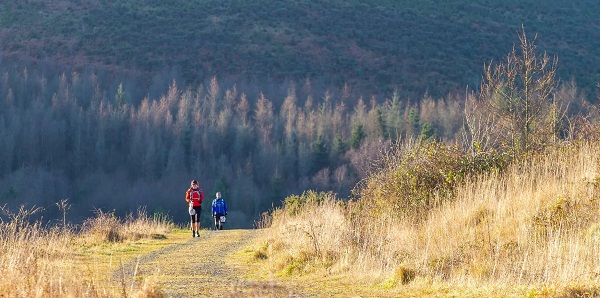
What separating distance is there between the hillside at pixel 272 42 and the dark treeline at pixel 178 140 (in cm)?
458

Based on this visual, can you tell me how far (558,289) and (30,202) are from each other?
70.2m

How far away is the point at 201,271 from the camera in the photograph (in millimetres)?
12250

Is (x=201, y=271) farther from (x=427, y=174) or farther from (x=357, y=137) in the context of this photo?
(x=357, y=137)

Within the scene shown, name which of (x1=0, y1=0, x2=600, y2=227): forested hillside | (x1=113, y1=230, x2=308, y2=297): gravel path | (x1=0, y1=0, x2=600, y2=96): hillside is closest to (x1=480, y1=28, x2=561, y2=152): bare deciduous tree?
(x1=113, y1=230, x2=308, y2=297): gravel path

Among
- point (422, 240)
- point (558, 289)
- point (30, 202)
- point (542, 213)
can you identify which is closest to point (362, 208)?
point (422, 240)

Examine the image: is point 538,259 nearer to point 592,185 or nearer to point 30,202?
point 592,185

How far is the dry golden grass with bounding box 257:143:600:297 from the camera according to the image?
8.38 meters

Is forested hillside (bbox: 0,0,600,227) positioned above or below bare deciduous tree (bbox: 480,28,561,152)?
below

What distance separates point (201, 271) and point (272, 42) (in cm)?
9207

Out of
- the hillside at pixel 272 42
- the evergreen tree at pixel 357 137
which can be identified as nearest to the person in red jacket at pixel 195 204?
the evergreen tree at pixel 357 137

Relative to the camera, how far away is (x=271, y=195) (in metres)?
80.8

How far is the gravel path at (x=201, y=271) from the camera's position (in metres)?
8.61

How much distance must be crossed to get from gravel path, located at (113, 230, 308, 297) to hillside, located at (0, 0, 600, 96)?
79259 mm

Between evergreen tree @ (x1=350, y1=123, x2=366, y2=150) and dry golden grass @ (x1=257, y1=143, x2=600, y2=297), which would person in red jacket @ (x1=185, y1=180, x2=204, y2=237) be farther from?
evergreen tree @ (x1=350, y1=123, x2=366, y2=150)
